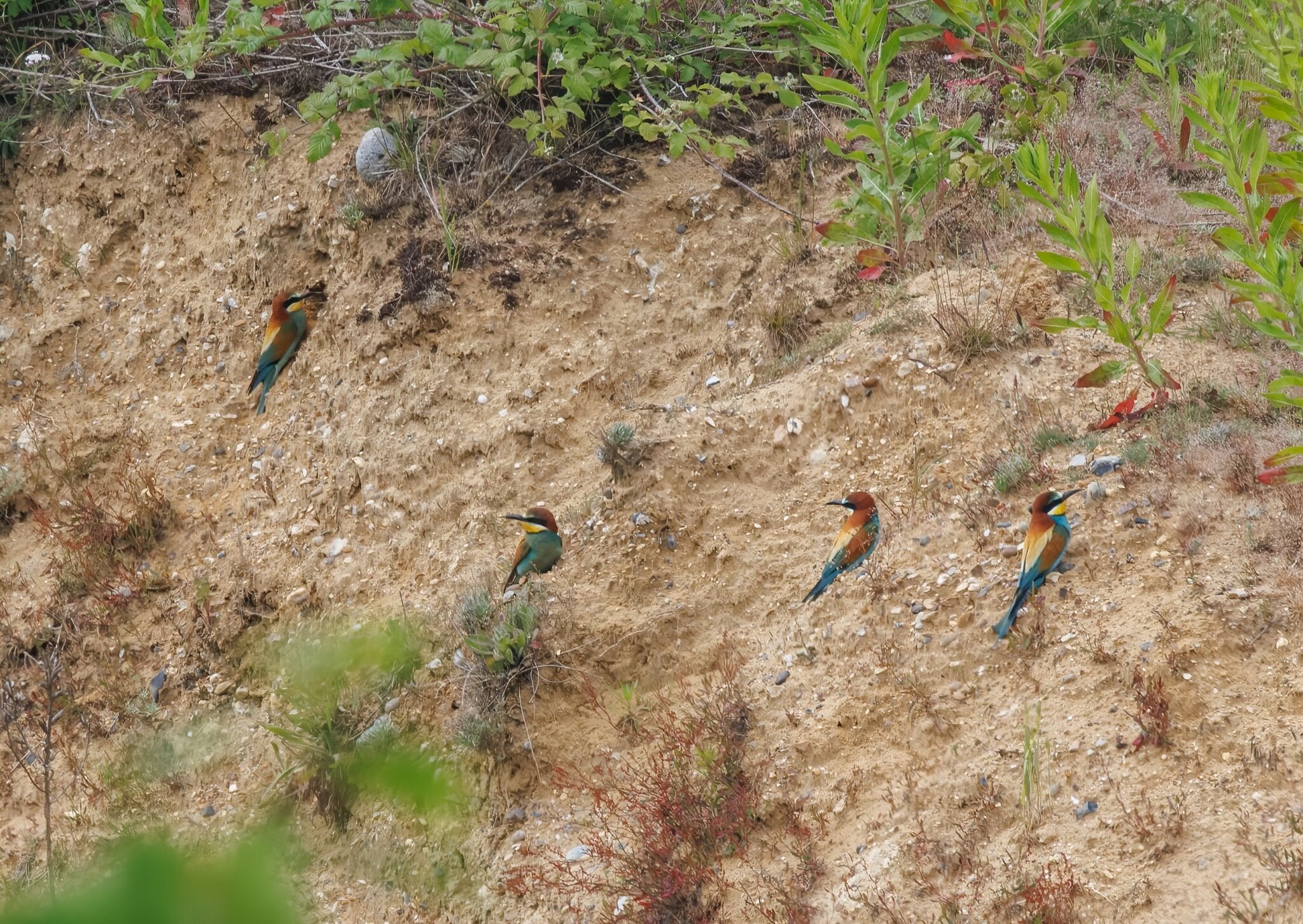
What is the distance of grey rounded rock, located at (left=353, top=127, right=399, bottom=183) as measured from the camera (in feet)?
20.0

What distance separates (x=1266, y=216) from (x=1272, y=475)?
1066 mm

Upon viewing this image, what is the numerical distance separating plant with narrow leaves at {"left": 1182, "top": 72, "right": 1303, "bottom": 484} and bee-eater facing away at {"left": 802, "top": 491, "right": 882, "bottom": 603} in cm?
130

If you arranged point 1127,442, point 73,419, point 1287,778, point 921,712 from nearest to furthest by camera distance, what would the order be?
point 1287,778 < point 921,712 < point 1127,442 < point 73,419

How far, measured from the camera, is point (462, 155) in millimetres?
6109

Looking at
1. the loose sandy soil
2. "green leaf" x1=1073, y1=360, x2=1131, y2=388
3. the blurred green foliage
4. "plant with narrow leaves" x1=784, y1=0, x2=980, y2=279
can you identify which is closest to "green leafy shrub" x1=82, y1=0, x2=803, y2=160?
the loose sandy soil

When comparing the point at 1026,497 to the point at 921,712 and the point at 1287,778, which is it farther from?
the point at 1287,778

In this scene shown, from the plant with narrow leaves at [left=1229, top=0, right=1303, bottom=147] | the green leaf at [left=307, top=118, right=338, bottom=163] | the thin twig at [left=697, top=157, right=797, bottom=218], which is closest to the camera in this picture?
the plant with narrow leaves at [left=1229, top=0, right=1303, bottom=147]

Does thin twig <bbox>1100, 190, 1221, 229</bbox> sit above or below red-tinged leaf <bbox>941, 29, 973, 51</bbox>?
below

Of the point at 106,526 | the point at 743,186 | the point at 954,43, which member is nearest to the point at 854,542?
the point at 743,186

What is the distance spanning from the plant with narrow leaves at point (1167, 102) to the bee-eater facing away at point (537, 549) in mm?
3185

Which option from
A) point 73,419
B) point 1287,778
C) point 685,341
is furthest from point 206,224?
point 1287,778

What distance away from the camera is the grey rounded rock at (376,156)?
611 centimetres

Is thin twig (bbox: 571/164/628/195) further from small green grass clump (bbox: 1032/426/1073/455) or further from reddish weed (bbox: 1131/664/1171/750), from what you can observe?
reddish weed (bbox: 1131/664/1171/750)

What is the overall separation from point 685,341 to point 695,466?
0.88 m
